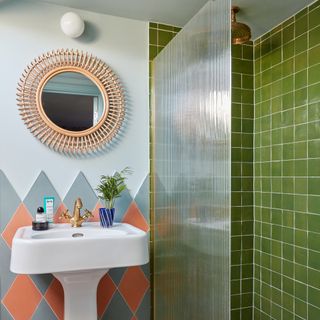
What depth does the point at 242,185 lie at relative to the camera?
2385 millimetres

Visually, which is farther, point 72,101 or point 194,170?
point 72,101

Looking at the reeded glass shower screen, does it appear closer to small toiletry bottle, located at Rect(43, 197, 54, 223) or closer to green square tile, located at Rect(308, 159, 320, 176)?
small toiletry bottle, located at Rect(43, 197, 54, 223)

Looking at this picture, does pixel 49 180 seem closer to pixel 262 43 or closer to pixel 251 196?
pixel 251 196

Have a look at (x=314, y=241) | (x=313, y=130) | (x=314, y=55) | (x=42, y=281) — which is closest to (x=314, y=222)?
(x=314, y=241)

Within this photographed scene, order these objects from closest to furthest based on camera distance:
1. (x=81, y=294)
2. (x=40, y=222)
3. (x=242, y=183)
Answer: (x=81, y=294), (x=40, y=222), (x=242, y=183)

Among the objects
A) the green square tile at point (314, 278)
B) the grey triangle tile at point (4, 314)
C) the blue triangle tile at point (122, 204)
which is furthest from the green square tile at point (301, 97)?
the grey triangle tile at point (4, 314)

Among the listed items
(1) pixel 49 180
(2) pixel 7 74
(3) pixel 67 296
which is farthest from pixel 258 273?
(2) pixel 7 74

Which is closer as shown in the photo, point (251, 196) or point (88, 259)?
point (88, 259)

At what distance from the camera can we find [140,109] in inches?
84.8

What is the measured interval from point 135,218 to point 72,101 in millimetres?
856

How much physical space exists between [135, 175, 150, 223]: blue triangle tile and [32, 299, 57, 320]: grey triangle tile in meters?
0.80

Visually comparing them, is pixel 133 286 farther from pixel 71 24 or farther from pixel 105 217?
pixel 71 24

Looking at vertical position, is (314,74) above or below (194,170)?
above

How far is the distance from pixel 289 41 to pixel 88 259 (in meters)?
1.81
